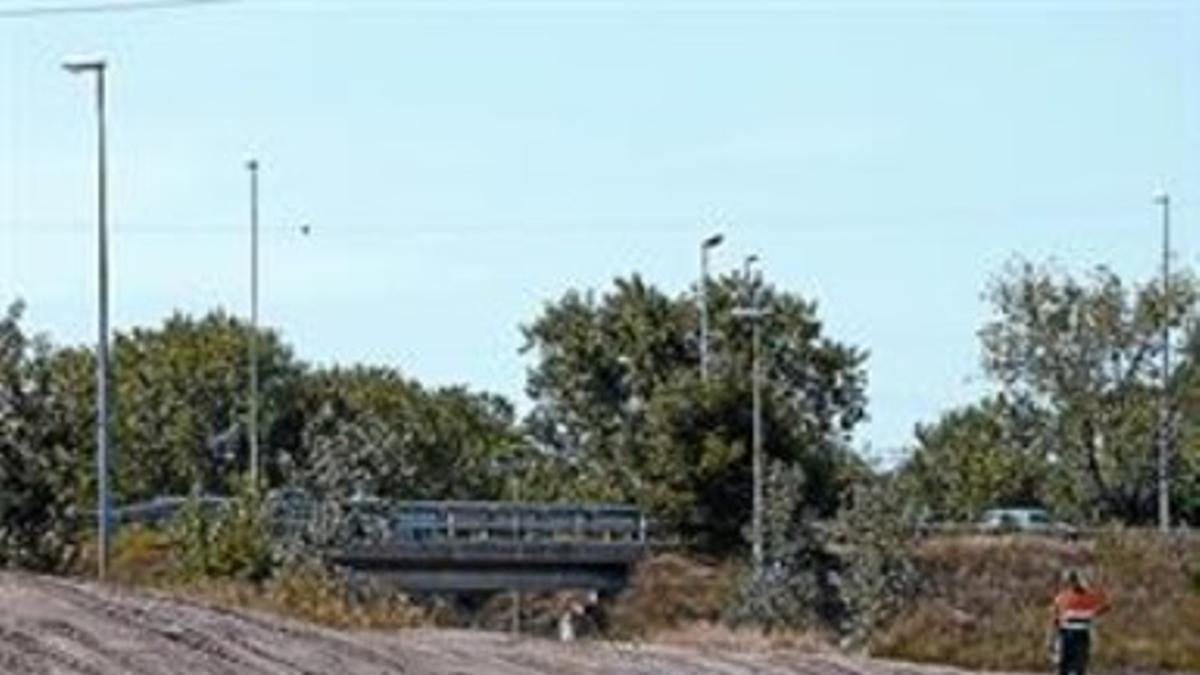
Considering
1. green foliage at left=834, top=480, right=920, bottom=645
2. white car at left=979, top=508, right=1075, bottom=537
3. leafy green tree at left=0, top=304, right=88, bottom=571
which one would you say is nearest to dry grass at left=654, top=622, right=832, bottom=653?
Result: leafy green tree at left=0, top=304, right=88, bottom=571

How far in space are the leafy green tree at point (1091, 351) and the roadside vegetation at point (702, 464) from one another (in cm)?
8

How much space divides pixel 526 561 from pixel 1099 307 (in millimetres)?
22912

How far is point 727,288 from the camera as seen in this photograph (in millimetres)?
105125

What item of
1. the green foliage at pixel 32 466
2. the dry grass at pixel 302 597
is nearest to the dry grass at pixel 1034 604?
the dry grass at pixel 302 597

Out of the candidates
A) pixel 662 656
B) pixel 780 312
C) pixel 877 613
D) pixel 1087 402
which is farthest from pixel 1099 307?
pixel 662 656

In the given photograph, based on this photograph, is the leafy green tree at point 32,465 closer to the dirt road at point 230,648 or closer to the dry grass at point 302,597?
the dry grass at point 302,597

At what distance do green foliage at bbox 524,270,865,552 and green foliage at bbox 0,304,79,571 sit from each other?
35545 mm

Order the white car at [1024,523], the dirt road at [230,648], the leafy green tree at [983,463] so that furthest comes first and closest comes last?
the leafy green tree at [983,463], the white car at [1024,523], the dirt road at [230,648]

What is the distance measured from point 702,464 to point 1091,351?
1843cm

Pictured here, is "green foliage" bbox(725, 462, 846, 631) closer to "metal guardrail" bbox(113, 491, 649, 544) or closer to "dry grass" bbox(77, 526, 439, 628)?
"metal guardrail" bbox(113, 491, 649, 544)

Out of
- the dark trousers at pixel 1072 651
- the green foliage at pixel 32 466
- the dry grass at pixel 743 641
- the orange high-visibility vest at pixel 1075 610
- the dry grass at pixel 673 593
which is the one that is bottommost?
the dry grass at pixel 673 593

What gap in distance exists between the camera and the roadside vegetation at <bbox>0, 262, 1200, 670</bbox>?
49594 mm

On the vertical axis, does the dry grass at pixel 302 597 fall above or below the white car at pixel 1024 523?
above

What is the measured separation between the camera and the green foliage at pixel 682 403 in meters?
81.1
